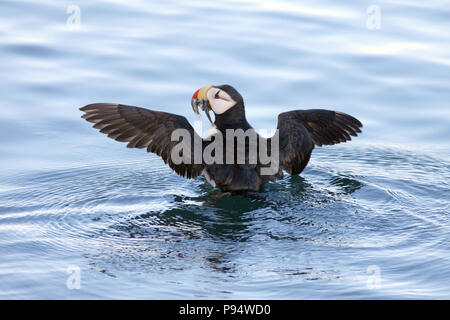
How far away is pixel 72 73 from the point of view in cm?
995

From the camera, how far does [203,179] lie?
297 inches

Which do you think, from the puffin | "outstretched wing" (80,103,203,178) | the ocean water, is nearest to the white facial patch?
the puffin

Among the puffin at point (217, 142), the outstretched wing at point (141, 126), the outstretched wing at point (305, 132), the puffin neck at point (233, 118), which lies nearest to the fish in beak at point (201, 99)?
the puffin at point (217, 142)

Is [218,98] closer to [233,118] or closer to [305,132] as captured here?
[233,118]

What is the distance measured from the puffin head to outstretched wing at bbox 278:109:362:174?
1.90 feet

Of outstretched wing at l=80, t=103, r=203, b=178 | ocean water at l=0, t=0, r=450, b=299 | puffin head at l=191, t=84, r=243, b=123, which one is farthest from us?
puffin head at l=191, t=84, r=243, b=123

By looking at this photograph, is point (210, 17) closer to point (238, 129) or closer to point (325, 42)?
point (325, 42)

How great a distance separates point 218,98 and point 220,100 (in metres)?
0.03

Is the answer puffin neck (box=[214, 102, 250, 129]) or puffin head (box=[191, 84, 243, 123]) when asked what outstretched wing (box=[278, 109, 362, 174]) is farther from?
puffin head (box=[191, 84, 243, 123])

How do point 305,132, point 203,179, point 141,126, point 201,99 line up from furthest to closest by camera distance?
1. point 203,179
2. point 305,132
3. point 201,99
4. point 141,126

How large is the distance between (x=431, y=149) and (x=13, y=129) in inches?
199

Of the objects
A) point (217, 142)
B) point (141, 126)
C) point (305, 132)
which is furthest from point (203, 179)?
point (305, 132)

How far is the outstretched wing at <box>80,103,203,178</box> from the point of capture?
6.80 metres
